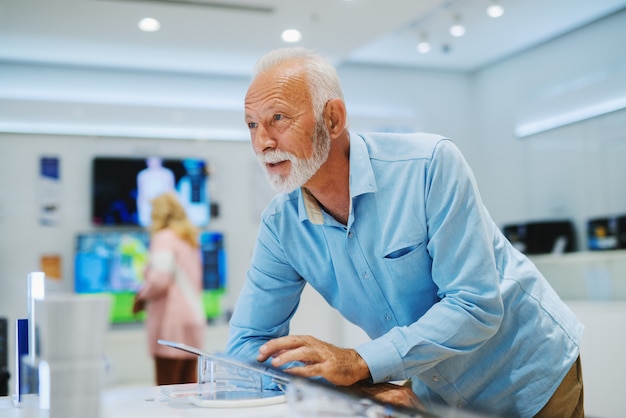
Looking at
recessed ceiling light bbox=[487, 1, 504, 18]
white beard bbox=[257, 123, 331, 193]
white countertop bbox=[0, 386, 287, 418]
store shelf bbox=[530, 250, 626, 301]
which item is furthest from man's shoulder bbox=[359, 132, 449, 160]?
recessed ceiling light bbox=[487, 1, 504, 18]

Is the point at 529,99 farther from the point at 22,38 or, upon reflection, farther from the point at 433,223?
the point at 433,223

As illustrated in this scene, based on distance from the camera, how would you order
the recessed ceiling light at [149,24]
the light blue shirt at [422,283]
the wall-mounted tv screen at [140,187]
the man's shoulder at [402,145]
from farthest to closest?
the wall-mounted tv screen at [140,187] → the recessed ceiling light at [149,24] → the man's shoulder at [402,145] → the light blue shirt at [422,283]

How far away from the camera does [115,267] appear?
616cm

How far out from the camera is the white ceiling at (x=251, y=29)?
16.4ft

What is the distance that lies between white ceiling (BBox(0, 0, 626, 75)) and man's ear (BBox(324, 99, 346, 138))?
3518mm

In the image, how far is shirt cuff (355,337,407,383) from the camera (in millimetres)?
1316

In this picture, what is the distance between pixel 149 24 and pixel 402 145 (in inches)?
164

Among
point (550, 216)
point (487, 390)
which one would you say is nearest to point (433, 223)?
point (487, 390)

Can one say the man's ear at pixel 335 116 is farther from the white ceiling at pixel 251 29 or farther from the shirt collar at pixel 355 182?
the white ceiling at pixel 251 29

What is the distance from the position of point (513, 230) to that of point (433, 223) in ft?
17.3

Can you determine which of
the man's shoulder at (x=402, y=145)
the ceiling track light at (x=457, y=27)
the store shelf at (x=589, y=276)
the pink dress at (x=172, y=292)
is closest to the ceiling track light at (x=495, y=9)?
the ceiling track light at (x=457, y=27)

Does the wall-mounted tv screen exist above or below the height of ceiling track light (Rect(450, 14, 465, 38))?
below

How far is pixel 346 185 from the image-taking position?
1636 mm

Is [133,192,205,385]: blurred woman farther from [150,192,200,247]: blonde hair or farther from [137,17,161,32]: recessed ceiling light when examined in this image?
[137,17,161,32]: recessed ceiling light
